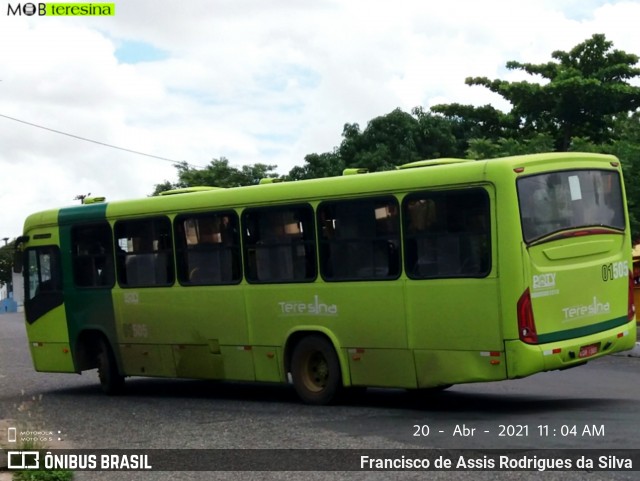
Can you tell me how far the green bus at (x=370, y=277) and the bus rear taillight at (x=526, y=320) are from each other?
17 millimetres

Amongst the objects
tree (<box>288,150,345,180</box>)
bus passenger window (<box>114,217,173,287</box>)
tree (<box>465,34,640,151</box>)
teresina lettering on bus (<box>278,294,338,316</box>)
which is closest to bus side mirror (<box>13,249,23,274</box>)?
bus passenger window (<box>114,217,173,287</box>)

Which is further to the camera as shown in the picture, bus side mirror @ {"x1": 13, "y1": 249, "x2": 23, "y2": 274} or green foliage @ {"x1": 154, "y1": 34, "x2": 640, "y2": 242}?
green foliage @ {"x1": 154, "y1": 34, "x2": 640, "y2": 242}

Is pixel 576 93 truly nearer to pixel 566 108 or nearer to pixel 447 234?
pixel 566 108

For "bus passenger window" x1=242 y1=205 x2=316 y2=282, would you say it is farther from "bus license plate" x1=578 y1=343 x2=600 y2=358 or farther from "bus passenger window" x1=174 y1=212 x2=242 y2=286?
"bus license plate" x1=578 y1=343 x2=600 y2=358

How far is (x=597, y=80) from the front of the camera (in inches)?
1331

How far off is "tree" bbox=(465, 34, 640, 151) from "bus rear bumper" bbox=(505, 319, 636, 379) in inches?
841

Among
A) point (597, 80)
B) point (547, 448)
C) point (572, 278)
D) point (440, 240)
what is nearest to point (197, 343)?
point (440, 240)

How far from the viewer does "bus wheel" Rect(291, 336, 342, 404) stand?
14711 mm

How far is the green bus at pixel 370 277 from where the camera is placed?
1274cm

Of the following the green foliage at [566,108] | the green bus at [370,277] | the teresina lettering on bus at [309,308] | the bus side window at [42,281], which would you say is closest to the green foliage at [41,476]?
the green bus at [370,277]

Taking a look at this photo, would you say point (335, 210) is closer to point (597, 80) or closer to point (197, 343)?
point (197, 343)

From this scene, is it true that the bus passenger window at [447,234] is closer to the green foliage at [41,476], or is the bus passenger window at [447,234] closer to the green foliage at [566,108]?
the green foliage at [41,476]

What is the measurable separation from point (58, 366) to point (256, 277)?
4.74 meters

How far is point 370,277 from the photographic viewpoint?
46.1ft
